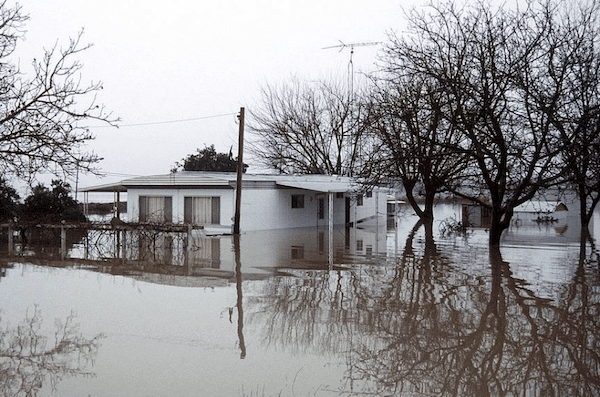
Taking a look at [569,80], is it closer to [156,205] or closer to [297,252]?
[297,252]

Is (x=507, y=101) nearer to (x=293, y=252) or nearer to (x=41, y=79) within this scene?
(x=293, y=252)

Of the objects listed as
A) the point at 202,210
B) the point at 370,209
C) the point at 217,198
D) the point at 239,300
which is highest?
the point at 217,198

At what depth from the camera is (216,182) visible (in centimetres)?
2917

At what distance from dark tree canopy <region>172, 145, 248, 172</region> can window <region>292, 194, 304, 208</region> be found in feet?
55.8

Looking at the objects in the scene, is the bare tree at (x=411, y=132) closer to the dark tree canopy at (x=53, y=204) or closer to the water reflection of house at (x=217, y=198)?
the water reflection of house at (x=217, y=198)

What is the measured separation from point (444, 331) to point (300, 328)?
2.01 meters

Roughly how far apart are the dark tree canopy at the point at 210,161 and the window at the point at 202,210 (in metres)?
20.9


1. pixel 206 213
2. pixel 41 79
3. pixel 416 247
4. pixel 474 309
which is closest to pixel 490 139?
pixel 416 247

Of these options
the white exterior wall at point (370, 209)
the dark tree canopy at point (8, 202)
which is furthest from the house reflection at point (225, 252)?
the white exterior wall at point (370, 209)

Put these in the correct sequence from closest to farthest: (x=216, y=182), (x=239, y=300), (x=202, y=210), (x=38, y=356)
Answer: (x=38, y=356) → (x=239, y=300) → (x=216, y=182) → (x=202, y=210)

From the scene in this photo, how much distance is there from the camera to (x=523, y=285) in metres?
13.3

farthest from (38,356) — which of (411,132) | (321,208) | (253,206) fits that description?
(321,208)

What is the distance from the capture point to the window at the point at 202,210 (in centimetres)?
2978

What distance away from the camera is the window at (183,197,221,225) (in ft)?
97.7
